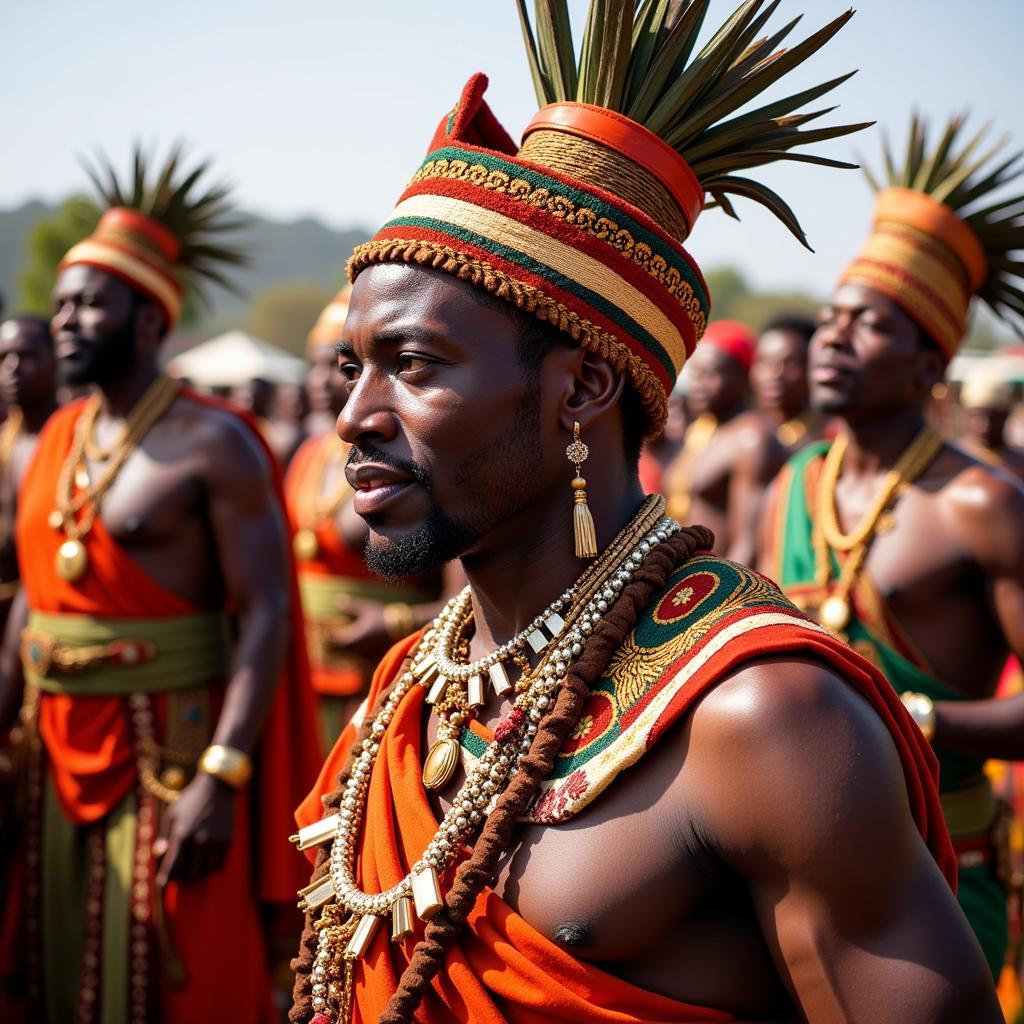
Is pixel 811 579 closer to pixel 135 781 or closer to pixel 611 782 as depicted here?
pixel 611 782

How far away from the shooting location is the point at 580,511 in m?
2.14

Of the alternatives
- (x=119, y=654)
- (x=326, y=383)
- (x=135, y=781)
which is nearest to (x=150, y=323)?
(x=119, y=654)

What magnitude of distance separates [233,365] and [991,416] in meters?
16.9

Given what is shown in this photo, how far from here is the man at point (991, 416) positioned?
10.4 m

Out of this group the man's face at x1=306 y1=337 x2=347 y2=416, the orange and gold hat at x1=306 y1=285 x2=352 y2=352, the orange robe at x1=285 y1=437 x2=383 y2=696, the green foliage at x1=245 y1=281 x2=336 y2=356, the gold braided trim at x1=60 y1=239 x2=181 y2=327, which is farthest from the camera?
the green foliage at x1=245 y1=281 x2=336 y2=356

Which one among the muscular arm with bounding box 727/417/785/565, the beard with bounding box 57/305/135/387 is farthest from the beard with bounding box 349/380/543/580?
the muscular arm with bounding box 727/417/785/565

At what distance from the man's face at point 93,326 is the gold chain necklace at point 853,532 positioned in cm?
297

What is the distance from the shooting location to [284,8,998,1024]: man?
1.68m

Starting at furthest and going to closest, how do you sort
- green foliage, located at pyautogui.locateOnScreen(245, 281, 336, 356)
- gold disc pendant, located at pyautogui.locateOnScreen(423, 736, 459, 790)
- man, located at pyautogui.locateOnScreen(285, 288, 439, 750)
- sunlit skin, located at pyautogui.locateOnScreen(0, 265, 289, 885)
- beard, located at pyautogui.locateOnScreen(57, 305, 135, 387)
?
green foliage, located at pyautogui.locateOnScreen(245, 281, 336, 356) < man, located at pyautogui.locateOnScreen(285, 288, 439, 750) < beard, located at pyautogui.locateOnScreen(57, 305, 135, 387) < sunlit skin, located at pyautogui.locateOnScreen(0, 265, 289, 885) < gold disc pendant, located at pyautogui.locateOnScreen(423, 736, 459, 790)

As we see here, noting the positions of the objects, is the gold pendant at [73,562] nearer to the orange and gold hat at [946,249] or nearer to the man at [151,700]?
the man at [151,700]

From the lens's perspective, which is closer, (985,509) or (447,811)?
(447,811)

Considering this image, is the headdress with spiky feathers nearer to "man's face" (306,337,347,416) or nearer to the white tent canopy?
"man's face" (306,337,347,416)

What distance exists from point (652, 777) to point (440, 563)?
52cm

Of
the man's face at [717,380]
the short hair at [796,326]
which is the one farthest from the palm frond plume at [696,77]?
the short hair at [796,326]
